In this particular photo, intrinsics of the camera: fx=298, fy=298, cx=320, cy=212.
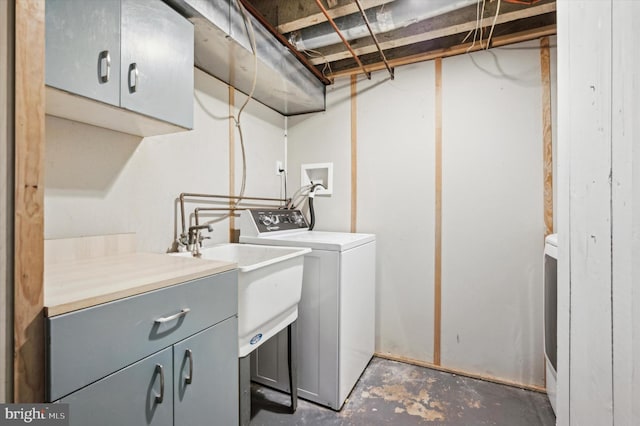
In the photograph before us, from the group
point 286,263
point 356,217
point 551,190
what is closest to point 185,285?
point 286,263

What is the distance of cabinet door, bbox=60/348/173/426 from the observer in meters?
0.73

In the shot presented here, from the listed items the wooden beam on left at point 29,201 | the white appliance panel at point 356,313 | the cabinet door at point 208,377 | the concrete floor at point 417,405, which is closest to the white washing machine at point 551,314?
the concrete floor at point 417,405

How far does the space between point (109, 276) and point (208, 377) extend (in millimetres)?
495

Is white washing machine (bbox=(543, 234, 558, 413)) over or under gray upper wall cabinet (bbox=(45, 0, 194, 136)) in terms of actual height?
under

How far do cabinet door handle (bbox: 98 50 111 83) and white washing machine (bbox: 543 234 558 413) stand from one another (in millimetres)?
2087

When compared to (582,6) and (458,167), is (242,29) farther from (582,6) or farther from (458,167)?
(458,167)

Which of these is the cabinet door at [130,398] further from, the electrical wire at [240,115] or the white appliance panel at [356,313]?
the electrical wire at [240,115]

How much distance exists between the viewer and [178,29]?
4.19 ft

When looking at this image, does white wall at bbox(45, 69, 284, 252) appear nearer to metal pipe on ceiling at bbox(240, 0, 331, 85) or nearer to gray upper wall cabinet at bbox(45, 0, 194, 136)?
gray upper wall cabinet at bbox(45, 0, 194, 136)

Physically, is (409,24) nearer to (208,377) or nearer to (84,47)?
(84,47)

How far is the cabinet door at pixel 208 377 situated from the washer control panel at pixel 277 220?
2.93 ft

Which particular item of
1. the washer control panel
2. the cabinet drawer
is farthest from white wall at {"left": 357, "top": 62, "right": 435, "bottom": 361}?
the cabinet drawer

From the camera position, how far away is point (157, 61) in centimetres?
120

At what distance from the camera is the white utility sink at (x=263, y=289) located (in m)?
1.25
